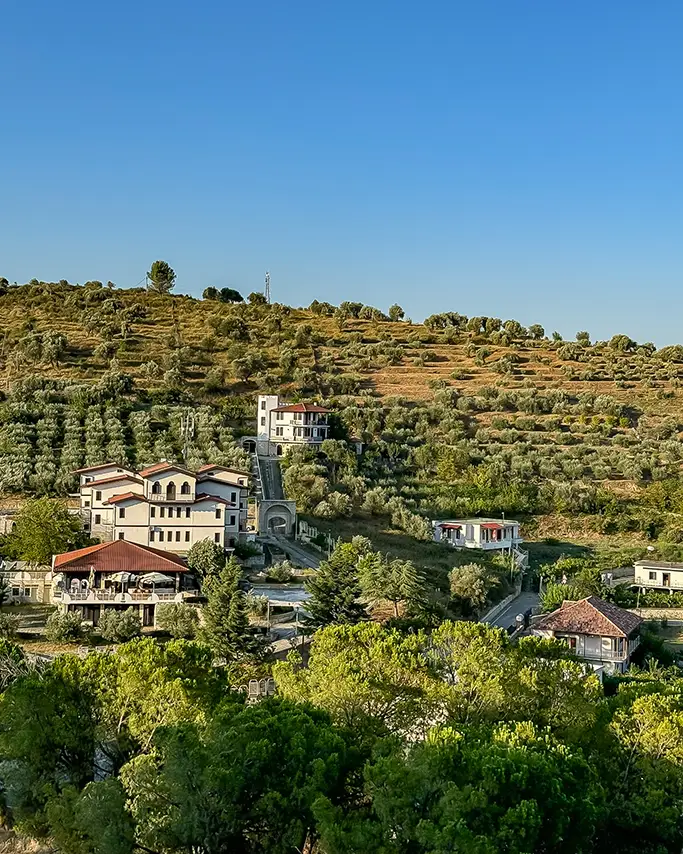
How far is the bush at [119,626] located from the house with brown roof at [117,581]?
1330 millimetres

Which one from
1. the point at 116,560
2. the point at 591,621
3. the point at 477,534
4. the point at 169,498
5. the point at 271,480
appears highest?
the point at 271,480

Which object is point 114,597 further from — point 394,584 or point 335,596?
point 394,584

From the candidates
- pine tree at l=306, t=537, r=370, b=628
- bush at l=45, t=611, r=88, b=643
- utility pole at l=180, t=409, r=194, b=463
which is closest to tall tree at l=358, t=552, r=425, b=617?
pine tree at l=306, t=537, r=370, b=628

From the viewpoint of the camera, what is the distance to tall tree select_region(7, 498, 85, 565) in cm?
3800

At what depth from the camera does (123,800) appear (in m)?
18.5

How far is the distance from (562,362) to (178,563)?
6004 centimetres

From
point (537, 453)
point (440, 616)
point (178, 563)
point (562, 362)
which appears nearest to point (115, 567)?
point (178, 563)

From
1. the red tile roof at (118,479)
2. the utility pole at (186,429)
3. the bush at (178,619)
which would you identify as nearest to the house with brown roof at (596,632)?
the bush at (178,619)

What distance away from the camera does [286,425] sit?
6325 cm

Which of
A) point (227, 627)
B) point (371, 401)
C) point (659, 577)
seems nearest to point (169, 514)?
point (227, 627)

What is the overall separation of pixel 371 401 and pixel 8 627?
1784 inches

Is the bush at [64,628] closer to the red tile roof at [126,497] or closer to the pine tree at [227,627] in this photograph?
the pine tree at [227,627]

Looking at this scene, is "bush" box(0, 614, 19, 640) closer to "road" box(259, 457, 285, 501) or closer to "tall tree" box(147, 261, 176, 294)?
"road" box(259, 457, 285, 501)

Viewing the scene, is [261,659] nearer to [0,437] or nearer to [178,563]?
[178,563]
